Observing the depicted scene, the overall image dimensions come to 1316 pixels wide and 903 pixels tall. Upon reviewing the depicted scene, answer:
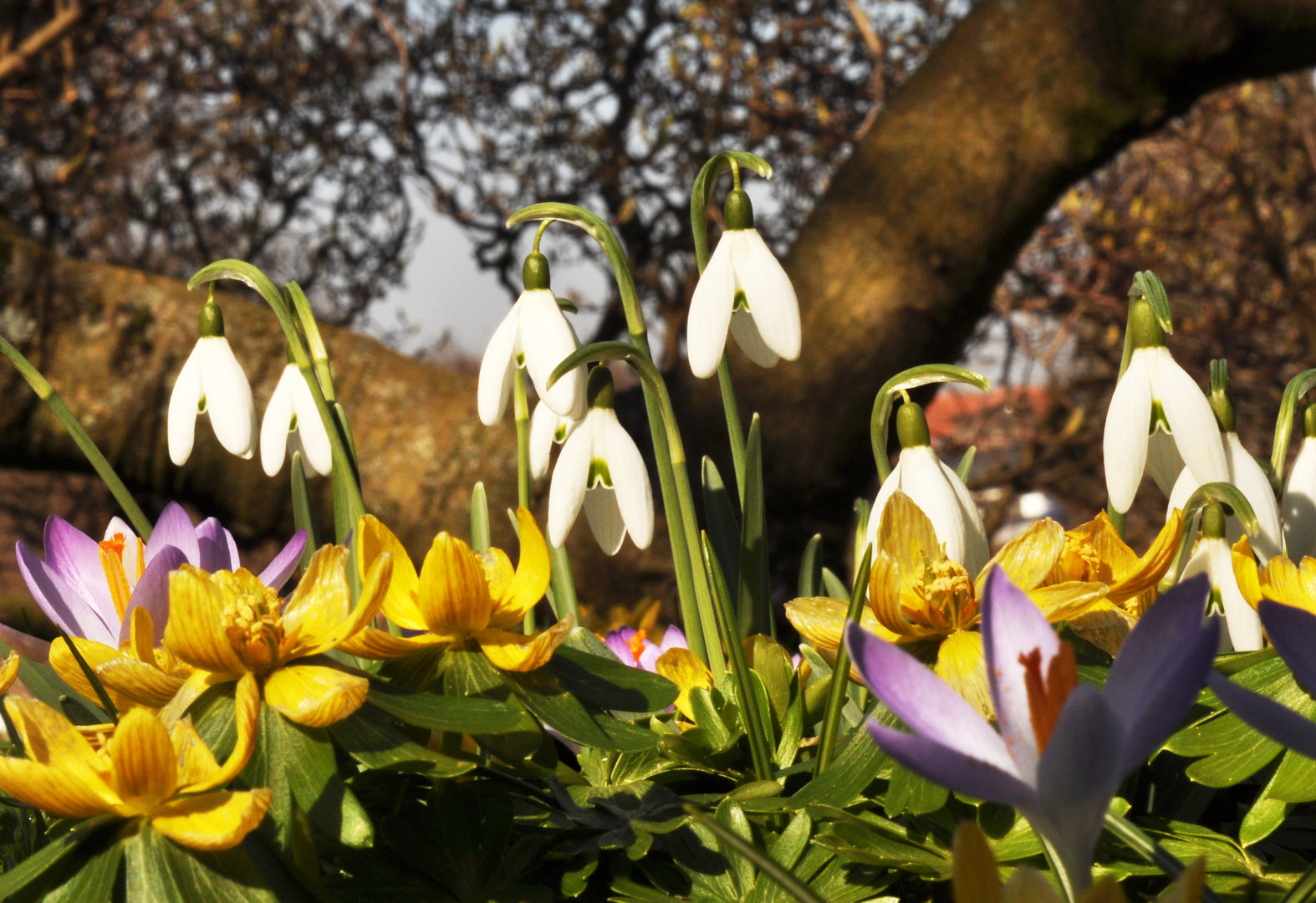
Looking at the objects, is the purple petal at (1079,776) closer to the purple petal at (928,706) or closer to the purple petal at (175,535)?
the purple petal at (928,706)

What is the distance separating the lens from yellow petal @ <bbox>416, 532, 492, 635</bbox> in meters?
0.54

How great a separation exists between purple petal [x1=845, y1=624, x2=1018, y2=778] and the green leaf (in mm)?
216

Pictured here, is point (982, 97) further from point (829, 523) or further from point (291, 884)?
point (291, 884)

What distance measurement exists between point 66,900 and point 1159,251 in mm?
5144

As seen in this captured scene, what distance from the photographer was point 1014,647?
0.40m

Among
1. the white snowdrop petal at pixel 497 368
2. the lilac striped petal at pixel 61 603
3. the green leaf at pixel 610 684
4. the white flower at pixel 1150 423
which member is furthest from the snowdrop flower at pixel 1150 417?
the lilac striped petal at pixel 61 603

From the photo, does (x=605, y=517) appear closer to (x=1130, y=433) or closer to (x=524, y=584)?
(x=524, y=584)

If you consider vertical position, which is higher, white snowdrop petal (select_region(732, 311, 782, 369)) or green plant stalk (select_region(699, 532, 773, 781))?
white snowdrop petal (select_region(732, 311, 782, 369))

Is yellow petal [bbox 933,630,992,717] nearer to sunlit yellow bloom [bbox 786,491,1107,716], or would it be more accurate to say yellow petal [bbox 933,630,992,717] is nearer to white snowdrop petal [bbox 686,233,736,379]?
sunlit yellow bloom [bbox 786,491,1107,716]

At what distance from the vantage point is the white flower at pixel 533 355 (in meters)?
0.75

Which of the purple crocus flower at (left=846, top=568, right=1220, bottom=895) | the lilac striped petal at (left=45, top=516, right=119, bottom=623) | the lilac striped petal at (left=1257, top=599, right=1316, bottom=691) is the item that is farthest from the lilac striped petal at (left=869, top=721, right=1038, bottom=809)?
the lilac striped petal at (left=45, top=516, right=119, bottom=623)

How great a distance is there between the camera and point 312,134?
5.51m

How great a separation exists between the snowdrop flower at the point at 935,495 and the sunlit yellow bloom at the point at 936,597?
30mm

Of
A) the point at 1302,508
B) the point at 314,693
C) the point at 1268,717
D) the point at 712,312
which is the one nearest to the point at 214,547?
the point at 314,693
